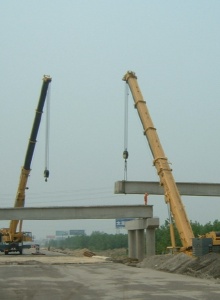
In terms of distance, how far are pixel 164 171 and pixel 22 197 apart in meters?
21.9

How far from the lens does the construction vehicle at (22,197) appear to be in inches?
2018

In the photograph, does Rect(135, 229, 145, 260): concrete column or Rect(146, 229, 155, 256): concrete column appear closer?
Rect(146, 229, 155, 256): concrete column

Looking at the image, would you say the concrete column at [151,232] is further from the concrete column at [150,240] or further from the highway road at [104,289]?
the highway road at [104,289]

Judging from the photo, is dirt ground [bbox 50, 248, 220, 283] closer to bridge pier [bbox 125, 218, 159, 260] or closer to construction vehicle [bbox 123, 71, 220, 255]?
construction vehicle [bbox 123, 71, 220, 255]

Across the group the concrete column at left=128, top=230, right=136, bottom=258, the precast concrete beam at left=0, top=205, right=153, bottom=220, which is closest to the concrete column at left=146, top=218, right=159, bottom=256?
the concrete column at left=128, top=230, right=136, bottom=258

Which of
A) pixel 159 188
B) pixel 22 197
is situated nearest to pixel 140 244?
pixel 159 188

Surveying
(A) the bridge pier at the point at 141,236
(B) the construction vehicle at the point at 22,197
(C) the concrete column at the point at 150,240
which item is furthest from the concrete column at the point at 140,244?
(B) the construction vehicle at the point at 22,197

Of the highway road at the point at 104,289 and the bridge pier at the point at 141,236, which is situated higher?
the bridge pier at the point at 141,236

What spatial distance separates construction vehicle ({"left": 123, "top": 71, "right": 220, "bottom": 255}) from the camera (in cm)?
3256

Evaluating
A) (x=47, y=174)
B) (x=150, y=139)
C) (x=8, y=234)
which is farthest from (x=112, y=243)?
(x=150, y=139)

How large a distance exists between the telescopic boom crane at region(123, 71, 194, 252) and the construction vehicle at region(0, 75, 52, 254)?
953cm

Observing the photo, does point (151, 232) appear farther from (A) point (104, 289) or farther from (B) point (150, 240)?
(A) point (104, 289)

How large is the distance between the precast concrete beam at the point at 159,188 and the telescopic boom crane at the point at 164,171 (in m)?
4.90

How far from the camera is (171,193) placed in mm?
37031
